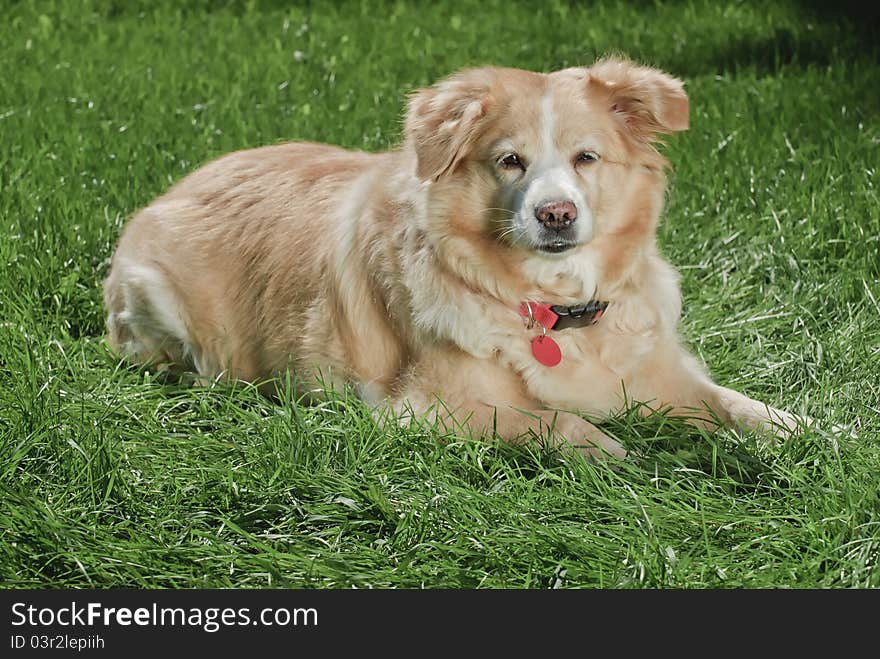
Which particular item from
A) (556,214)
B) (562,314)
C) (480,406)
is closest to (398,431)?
(480,406)

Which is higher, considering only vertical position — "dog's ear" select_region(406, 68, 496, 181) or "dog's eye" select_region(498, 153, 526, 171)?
"dog's ear" select_region(406, 68, 496, 181)

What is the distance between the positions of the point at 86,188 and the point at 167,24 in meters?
3.94

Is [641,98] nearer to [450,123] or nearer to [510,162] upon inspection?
[510,162]

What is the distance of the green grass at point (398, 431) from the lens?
300cm

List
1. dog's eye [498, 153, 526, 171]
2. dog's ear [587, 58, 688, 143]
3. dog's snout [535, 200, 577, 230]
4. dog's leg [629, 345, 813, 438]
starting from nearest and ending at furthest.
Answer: dog's snout [535, 200, 577, 230] < dog's eye [498, 153, 526, 171] < dog's ear [587, 58, 688, 143] < dog's leg [629, 345, 813, 438]

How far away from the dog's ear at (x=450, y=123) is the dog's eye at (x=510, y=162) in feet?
0.37

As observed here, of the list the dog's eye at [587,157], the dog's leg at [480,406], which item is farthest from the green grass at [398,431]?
the dog's eye at [587,157]

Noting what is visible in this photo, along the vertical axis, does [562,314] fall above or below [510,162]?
below

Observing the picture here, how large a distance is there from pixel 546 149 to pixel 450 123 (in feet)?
0.96

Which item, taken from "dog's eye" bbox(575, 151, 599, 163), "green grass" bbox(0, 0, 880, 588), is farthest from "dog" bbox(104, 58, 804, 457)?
"green grass" bbox(0, 0, 880, 588)

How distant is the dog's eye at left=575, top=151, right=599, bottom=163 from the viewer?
3582 millimetres

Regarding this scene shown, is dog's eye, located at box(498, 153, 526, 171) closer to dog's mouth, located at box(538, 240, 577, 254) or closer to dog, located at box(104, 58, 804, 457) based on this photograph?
dog, located at box(104, 58, 804, 457)

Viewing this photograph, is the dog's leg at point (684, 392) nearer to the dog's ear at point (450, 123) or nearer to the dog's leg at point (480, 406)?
the dog's leg at point (480, 406)

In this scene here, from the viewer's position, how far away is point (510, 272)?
12.2ft
